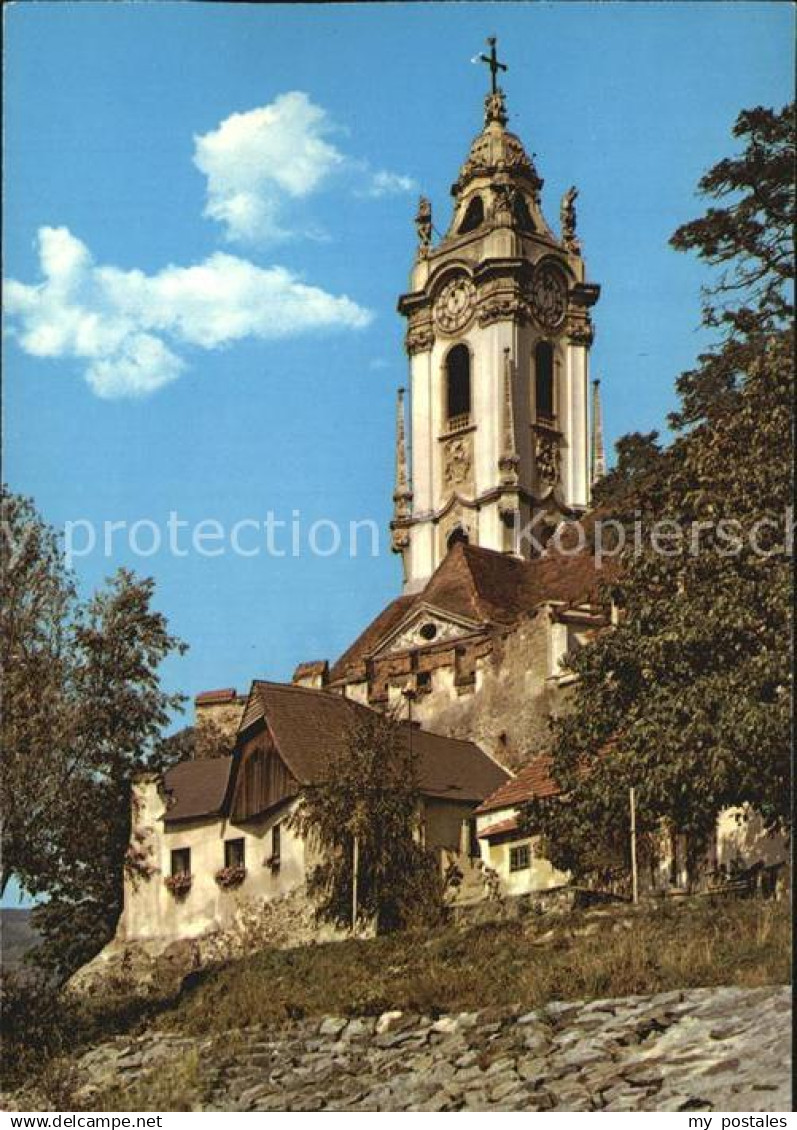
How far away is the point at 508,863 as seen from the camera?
42094 millimetres

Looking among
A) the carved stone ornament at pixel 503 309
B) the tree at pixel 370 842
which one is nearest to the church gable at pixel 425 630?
the tree at pixel 370 842

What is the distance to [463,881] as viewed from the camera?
4234 cm

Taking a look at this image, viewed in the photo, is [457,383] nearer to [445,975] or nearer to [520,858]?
[520,858]

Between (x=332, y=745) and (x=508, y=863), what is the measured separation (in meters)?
4.54

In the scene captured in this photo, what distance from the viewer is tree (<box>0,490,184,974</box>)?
121 feet

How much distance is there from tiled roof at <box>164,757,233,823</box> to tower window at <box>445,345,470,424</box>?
104ft

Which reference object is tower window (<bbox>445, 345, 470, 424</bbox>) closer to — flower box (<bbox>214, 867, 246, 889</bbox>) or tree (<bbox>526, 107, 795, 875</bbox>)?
flower box (<bbox>214, 867, 246, 889</bbox>)

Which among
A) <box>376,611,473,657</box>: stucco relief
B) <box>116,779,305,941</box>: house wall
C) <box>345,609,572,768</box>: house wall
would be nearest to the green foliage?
<box>345,609,572,768</box>: house wall

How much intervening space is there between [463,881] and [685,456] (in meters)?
11.0

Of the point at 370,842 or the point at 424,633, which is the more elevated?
the point at 424,633

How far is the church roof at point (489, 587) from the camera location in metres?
59.1

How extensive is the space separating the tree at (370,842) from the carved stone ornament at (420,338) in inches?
1636

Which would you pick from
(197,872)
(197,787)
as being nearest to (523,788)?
(197,872)

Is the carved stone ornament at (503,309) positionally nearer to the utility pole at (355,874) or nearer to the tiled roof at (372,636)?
the tiled roof at (372,636)
